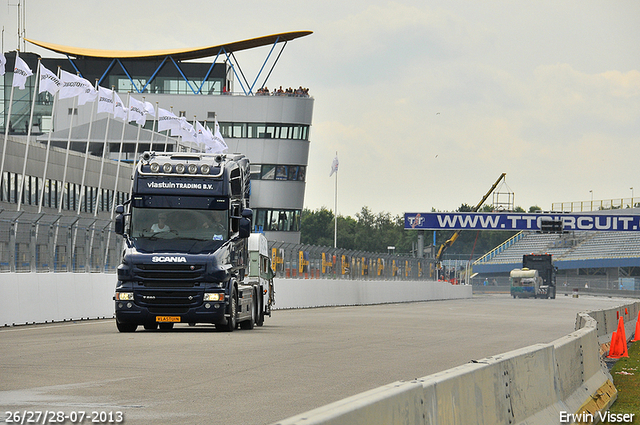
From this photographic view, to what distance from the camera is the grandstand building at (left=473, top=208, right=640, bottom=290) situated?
97.9 meters

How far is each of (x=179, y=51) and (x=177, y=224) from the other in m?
70.7

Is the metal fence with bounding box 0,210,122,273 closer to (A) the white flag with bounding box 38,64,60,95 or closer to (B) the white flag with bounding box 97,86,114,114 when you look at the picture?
(A) the white flag with bounding box 38,64,60,95

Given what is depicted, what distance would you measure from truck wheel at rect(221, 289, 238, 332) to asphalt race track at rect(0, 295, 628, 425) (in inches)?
10.1

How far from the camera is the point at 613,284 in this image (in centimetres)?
8669

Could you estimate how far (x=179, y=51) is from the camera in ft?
289

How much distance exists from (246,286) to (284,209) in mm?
70843

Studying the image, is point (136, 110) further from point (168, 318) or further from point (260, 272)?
point (168, 318)

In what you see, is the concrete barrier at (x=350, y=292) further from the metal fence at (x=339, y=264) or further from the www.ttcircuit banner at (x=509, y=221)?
the www.ttcircuit banner at (x=509, y=221)

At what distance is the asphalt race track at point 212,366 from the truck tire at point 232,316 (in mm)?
252

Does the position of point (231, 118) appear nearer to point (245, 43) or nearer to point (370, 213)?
point (245, 43)

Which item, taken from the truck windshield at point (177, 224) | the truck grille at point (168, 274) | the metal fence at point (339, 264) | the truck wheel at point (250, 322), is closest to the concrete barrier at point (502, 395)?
the truck grille at point (168, 274)

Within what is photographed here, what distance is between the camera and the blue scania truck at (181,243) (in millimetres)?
19062

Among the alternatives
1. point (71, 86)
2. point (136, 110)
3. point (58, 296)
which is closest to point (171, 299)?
point (58, 296)

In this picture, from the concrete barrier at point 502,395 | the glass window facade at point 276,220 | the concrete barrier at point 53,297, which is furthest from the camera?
the glass window facade at point 276,220
